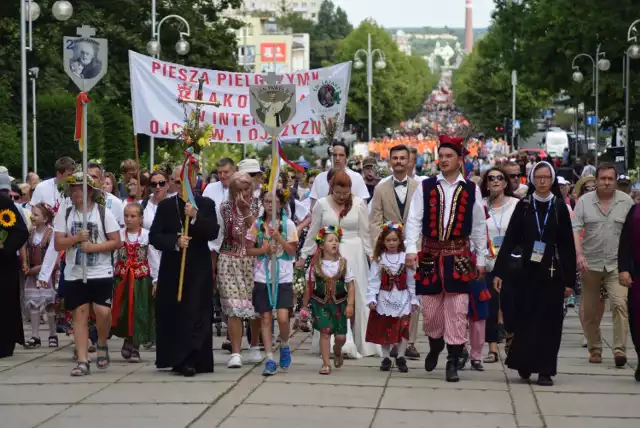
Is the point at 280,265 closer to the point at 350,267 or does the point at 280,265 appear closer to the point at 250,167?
the point at 350,267

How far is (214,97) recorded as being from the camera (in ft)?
55.7

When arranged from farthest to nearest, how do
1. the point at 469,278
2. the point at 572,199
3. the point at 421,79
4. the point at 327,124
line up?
the point at 421,79, the point at 572,199, the point at 327,124, the point at 469,278

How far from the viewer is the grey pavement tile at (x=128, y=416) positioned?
9180 mm

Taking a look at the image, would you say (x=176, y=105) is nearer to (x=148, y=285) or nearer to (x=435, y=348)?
(x=148, y=285)

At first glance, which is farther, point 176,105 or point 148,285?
point 176,105

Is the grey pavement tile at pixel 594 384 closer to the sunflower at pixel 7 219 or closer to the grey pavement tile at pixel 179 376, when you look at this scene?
the grey pavement tile at pixel 179 376

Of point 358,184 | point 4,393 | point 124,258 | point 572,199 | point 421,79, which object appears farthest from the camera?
point 421,79

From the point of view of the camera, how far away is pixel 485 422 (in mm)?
9445

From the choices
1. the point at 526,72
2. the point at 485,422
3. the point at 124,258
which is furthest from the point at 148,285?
the point at 526,72

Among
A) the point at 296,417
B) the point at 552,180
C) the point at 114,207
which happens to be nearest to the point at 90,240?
the point at 114,207

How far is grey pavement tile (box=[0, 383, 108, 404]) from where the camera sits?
10.3m

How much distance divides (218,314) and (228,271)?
3.22 meters

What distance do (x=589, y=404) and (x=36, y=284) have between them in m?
6.33

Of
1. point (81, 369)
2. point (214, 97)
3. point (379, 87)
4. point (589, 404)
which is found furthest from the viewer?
point (379, 87)
